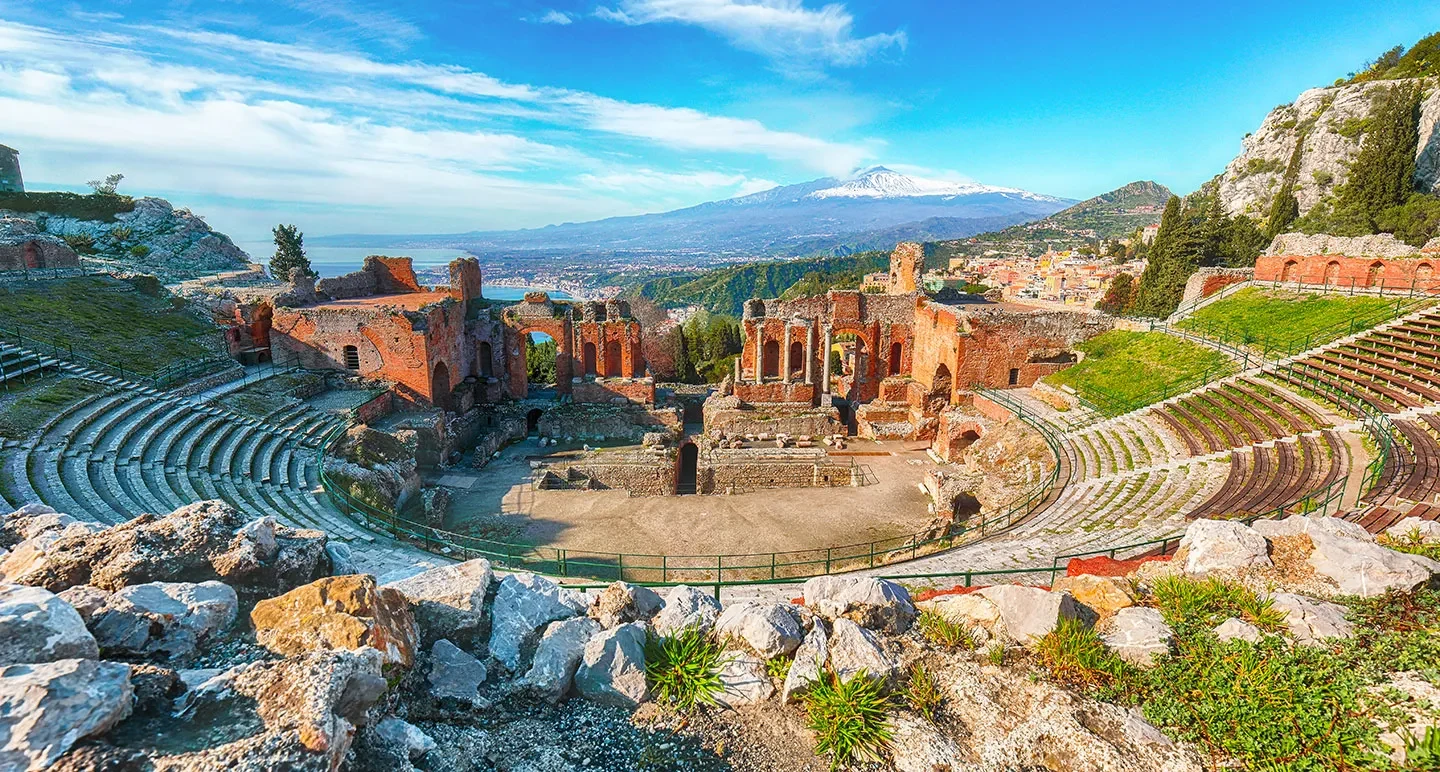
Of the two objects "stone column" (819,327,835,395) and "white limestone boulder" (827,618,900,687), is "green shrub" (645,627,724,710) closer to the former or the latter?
"white limestone boulder" (827,618,900,687)

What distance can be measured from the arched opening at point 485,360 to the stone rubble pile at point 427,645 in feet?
83.1

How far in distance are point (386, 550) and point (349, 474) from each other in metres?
5.36

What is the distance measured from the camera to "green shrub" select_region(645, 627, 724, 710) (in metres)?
5.89

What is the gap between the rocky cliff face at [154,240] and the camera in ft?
128

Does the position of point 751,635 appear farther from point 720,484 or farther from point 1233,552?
point 720,484

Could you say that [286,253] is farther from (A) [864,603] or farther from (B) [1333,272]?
(B) [1333,272]

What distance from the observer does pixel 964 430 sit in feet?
87.0

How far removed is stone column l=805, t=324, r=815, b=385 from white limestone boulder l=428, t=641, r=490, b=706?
26.5 metres

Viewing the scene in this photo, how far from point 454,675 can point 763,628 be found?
2916 millimetres

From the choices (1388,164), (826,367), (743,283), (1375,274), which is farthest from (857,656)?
(743,283)

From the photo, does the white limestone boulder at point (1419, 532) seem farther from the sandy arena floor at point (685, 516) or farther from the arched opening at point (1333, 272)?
the arched opening at point (1333, 272)

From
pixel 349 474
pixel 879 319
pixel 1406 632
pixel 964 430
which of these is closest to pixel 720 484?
pixel 964 430

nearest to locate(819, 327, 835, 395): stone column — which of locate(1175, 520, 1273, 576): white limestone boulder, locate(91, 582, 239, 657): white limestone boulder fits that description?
locate(1175, 520, 1273, 576): white limestone boulder

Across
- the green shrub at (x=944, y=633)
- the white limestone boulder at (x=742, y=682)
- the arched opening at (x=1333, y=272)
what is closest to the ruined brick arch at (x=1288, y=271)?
the arched opening at (x=1333, y=272)
